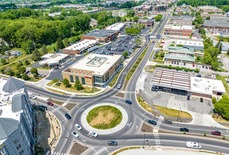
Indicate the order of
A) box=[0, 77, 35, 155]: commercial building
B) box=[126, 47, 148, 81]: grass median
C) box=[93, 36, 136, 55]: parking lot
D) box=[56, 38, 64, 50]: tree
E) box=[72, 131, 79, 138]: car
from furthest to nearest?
box=[56, 38, 64, 50]: tree → box=[93, 36, 136, 55]: parking lot → box=[126, 47, 148, 81]: grass median → box=[72, 131, 79, 138]: car → box=[0, 77, 35, 155]: commercial building

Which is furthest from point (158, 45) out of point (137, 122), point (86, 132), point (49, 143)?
point (49, 143)

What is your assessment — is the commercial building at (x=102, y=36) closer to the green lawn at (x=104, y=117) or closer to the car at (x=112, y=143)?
the green lawn at (x=104, y=117)

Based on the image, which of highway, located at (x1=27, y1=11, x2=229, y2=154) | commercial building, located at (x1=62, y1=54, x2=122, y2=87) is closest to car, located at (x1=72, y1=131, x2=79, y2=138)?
highway, located at (x1=27, y1=11, x2=229, y2=154)

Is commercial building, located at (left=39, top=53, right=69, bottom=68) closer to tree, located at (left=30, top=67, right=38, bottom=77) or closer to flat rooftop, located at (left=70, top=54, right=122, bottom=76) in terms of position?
tree, located at (left=30, top=67, right=38, bottom=77)

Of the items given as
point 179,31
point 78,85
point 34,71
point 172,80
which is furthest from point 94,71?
point 179,31

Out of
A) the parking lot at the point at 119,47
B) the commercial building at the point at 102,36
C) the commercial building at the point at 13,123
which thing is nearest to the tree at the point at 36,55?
the parking lot at the point at 119,47

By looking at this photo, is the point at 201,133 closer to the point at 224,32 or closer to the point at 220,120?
the point at 220,120
